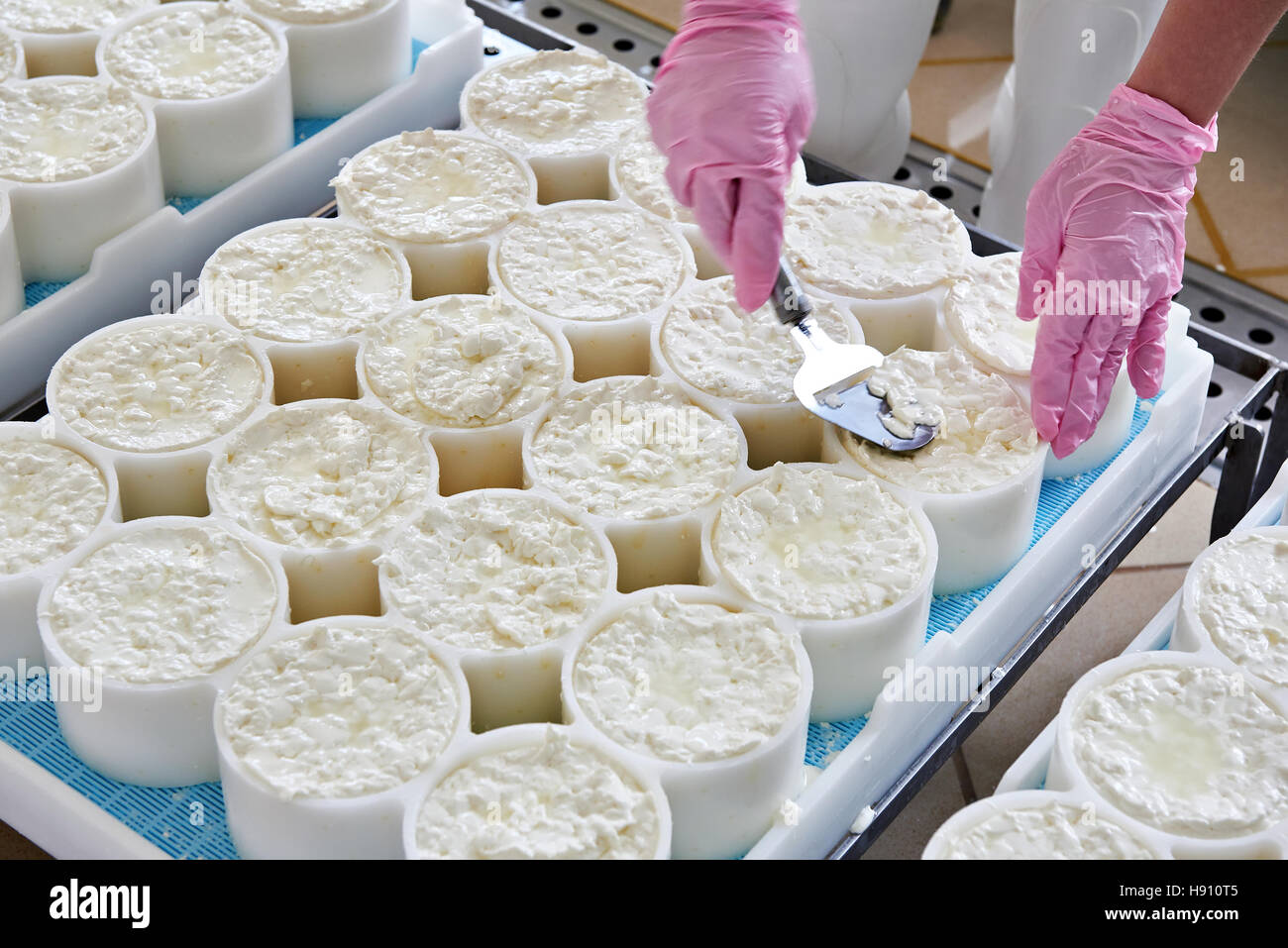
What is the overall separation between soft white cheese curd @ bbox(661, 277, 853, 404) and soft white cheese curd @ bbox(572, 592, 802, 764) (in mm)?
346

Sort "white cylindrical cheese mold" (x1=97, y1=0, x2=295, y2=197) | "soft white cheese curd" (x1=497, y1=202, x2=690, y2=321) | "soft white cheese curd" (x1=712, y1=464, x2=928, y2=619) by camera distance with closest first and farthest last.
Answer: "soft white cheese curd" (x1=712, y1=464, x2=928, y2=619), "soft white cheese curd" (x1=497, y1=202, x2=690, y2=321), "white cylindrical cheese mold" (x1=97, y1=0, x2=295, y2=197)

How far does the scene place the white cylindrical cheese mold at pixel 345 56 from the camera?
7.27ft

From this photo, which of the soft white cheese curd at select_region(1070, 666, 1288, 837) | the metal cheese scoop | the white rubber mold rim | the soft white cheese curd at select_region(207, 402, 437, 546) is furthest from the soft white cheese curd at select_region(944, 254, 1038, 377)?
the white rubber mold rim

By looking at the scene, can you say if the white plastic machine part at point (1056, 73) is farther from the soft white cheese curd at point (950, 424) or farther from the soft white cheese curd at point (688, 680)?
the soft white cheese curd at point (688, 680)

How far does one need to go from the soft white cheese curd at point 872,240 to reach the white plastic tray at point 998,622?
342mm

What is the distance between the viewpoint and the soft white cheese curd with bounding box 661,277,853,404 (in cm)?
173

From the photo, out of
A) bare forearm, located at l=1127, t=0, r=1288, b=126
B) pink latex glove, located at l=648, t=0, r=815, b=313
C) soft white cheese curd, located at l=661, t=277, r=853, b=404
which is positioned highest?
Result: bare forearm, located at l=1127, t=0, r=1288, b=126

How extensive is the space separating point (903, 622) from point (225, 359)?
2.93ft

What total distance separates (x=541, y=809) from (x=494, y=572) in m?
0.30

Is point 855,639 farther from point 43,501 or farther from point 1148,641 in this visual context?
point 43,501

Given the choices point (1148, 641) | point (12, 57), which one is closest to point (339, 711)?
point (1148, 641)

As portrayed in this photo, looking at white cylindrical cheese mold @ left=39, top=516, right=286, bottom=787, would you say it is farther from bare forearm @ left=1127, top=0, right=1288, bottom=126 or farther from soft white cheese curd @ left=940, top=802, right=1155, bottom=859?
bare forearm @ left=1127, top=0, right=1288, bottom=126

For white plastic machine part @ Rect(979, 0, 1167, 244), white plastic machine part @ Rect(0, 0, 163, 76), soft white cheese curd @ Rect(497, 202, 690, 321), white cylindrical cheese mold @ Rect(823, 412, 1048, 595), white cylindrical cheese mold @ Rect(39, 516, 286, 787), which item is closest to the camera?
white cylindrical cheese mold @ Rect(39, 516, 286, 787)

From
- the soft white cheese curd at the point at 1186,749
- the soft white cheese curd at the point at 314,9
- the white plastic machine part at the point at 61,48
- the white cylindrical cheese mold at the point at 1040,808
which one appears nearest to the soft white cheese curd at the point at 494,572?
the white cylindrical cheese mold at the point at 1040,808
